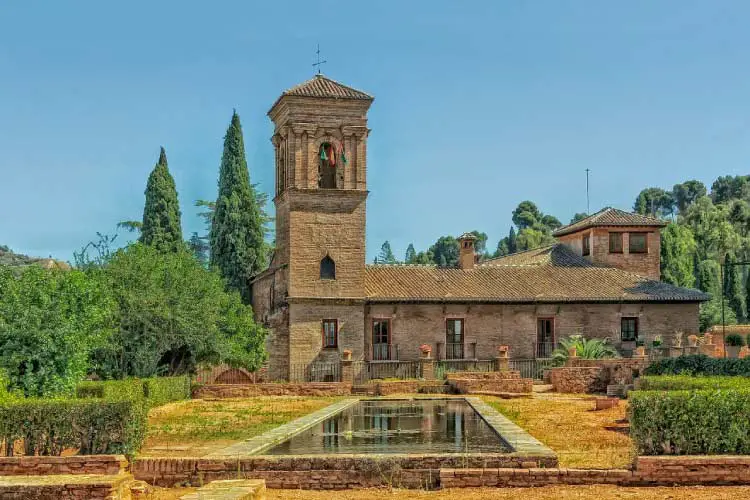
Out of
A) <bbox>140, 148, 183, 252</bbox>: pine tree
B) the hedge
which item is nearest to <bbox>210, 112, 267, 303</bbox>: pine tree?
<bbox>140, 148, 183, 252</bbox>: pine tree

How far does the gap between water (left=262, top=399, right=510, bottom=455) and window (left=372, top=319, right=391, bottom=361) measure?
12250mm

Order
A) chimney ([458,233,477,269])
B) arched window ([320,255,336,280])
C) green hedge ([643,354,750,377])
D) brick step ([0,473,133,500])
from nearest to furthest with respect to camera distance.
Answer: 1. brick step ([0,473,133,500])
2. green hedge ([643,354,750,377])
3. arched window ([320,255,336,280])
4. chimney ([458,233,477,269])

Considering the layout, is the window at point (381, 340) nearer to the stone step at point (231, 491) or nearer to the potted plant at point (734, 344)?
the potted plant at point (734, 344)

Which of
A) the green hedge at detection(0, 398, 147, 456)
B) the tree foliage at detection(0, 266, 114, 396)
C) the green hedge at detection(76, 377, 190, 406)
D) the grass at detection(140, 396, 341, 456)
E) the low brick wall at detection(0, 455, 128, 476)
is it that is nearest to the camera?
the low brick wall at detection(0, 455, 128, 476)

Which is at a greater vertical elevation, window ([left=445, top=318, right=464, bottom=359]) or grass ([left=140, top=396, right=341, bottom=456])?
window ([left=445, top=318, right=464, bottom=359])

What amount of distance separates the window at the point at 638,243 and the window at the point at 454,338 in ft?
35.2

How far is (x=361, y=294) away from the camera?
38062 mm

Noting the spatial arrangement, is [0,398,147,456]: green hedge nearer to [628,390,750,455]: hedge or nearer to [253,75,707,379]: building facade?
[628,390,750,455]: hedge

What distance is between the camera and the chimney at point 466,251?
42172 millimetres

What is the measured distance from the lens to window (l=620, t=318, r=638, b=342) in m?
40.3

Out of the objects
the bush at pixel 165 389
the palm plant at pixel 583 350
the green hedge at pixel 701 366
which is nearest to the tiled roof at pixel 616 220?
the palm plant at pixel 583 350

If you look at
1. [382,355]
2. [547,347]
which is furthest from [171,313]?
[547,347]

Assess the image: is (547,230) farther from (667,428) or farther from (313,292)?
(667,428)

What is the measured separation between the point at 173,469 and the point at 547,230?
330ft
